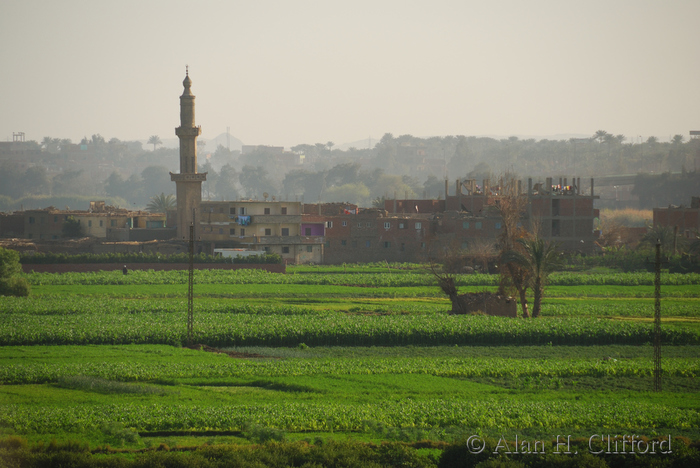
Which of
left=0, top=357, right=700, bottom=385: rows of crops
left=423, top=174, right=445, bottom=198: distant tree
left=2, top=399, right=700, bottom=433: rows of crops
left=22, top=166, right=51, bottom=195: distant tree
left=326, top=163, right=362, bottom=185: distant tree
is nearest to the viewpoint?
left=2, top=399, right=700, bottom=433: rows of crops

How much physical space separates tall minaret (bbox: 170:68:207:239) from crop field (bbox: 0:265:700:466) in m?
27.1

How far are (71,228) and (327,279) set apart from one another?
112 ft

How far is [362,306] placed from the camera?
146 feet

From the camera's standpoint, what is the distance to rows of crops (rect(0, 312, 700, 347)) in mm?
33875

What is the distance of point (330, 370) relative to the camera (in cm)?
→ 2792

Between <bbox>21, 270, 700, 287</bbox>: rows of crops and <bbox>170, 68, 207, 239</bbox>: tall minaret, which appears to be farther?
<bbox>170, 68, 207, 239</bbox>: tall minaret

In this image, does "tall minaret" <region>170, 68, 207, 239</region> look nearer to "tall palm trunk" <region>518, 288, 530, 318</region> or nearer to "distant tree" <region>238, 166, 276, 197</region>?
"tall palm trunk" <region>518, 288, 530, 318</region>

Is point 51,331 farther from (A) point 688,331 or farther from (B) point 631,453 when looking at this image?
(A) point 688,331

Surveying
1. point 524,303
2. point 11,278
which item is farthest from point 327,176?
A: point 524,303

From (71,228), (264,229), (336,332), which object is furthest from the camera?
(71,228)

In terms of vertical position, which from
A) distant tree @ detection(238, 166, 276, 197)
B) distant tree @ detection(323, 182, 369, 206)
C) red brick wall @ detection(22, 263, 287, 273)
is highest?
distant tree @ detection(238, 166, 276, 197)

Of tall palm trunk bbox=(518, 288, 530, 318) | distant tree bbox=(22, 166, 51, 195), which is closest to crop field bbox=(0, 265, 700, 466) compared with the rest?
tall palm trunk bbox=(518, 288, 530, 318)

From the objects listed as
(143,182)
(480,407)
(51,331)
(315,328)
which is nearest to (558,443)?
(480,407)

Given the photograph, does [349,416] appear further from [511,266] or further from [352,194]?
[352,194]
